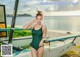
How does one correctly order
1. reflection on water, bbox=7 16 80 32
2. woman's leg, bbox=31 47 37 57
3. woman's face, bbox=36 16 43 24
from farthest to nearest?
reflection on water, bbox=7 16 80 32 → woman's leg, bbox=31 47 37 57 → woman's face, bbox=36 16 43 24

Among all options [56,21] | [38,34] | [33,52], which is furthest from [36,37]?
[56,21]

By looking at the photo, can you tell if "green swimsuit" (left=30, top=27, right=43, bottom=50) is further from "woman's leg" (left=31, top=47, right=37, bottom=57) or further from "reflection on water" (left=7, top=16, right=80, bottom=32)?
"reflection on water" (left=7, top=16, right=80, bottom=32)

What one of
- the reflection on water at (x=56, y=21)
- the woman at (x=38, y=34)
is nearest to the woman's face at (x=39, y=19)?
the woman at (x=38, y=34)

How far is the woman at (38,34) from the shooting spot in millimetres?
4254

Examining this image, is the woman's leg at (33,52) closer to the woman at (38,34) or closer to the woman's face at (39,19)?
the woman at (38,34)

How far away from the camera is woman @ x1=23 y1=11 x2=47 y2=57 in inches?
167

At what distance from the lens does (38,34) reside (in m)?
4.29

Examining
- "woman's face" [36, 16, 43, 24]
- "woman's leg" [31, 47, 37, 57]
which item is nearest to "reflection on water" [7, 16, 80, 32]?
"woman's face" [36, 16, 43, 24]

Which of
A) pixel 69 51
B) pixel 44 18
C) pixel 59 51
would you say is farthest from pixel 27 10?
pixel 69 51

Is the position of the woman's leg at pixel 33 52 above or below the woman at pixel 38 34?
below

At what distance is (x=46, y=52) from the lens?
4.75m

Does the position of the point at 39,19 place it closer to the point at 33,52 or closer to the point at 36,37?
the point at 36,37

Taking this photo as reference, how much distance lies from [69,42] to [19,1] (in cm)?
A: 134

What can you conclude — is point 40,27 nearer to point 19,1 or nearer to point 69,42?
point 19,1
